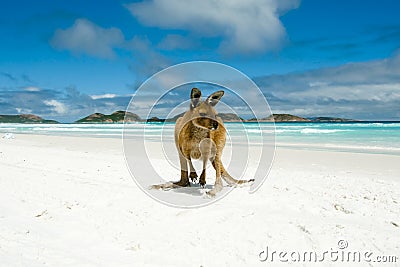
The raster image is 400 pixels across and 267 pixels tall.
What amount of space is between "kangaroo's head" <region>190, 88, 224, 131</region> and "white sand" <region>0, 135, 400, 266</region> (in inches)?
52.8

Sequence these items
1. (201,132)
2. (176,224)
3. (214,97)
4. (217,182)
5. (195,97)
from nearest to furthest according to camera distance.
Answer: (176,224)
(195,97)
(214,97)
(201,132)
(217,182)

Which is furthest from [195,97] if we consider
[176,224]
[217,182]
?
[176,224]

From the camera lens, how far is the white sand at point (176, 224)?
3664 mm

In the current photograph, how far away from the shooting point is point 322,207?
5.57 meters

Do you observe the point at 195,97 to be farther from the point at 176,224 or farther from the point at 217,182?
the point at 176,224

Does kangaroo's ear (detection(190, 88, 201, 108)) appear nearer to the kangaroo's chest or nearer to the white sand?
the kangaroo's chest

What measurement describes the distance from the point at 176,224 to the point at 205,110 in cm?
189

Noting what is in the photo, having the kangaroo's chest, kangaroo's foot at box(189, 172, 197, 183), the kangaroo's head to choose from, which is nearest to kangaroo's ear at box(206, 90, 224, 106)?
the kangaroo's head

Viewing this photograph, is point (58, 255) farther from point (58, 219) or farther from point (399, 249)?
point (399, 249)

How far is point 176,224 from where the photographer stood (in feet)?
15.0

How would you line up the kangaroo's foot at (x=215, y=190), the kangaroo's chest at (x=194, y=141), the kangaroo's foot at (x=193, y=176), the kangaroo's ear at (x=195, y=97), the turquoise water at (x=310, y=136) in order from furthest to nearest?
the turquoise water at (x=310, y=136) < the kangaroo's foot at (x=193, y=176) < the kangaroo's foot at (x=215, y=190) < the kangaroo's chest at (x=194, y=141) < the kangaroo's ear at (x=195, y=97)

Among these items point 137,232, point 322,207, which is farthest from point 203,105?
point 322,207

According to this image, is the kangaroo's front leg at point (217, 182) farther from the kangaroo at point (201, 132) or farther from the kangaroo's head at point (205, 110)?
the kangaroo's head at point (205, 110)

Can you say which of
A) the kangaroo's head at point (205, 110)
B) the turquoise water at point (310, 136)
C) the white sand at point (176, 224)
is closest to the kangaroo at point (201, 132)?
the kangaroo's head at point (205, 110)
